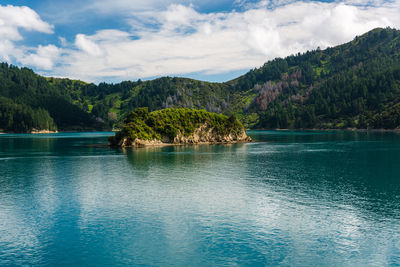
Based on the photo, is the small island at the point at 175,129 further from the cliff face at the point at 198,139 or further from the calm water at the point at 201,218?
the calm water at the point at 201,218

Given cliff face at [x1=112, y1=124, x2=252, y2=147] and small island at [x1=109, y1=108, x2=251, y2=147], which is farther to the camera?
small island at [x1=109, y1=108, x2=251, y2=147]

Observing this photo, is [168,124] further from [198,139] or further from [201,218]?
[201,218]

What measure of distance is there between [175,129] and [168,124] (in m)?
4.46

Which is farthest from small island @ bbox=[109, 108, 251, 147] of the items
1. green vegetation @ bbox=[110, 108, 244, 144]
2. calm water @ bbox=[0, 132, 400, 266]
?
calm water @ bbox=[0, 132, 400, 266]

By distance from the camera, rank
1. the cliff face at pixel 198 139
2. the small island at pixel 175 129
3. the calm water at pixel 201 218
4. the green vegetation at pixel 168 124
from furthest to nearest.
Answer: the green vegetation at pixel 168 124 → the small island at pixel 175 129 → the cliff face at pixel 198 139 → the calm water at pixel 201 218

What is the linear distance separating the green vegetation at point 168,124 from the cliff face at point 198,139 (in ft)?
3.32

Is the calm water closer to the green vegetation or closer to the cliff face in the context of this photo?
the cliff face

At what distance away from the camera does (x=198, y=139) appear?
172750mm

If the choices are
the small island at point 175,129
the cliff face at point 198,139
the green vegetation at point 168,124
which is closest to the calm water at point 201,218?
the cliff face at point 198,139

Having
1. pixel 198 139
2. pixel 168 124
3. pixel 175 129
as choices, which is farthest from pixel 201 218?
pixel 198 139

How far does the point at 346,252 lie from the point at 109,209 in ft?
99.2

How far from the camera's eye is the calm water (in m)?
29.7

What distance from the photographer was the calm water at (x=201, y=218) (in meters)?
29.7

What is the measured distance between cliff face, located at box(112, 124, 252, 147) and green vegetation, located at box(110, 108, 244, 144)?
3.32 feet
